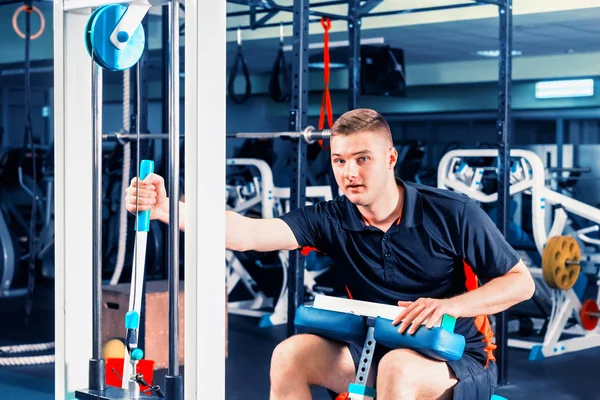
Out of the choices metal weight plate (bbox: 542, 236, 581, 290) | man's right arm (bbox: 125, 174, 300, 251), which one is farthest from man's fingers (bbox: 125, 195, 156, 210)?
metal weight plate (bbox: 542, 236, 581, 290)

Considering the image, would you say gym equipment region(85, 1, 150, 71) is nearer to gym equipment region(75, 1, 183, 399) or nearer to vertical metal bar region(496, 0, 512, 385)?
gym equipment region(75, 1, 183, 399)

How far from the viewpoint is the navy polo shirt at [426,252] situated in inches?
87.4

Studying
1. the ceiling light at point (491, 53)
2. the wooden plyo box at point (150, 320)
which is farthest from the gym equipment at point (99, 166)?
the ceiling light at point (491, 53)

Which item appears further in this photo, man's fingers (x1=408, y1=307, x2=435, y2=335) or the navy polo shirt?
the navy polo shirt

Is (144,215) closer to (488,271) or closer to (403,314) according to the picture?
(403,314)

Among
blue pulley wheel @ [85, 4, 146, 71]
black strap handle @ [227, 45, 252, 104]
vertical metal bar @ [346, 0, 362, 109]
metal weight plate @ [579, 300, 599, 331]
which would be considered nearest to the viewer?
blue pulley wheel @ [85, 4, 146, 71]

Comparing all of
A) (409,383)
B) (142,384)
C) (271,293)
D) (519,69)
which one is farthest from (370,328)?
(519,69)

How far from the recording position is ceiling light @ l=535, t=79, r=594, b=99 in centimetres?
955

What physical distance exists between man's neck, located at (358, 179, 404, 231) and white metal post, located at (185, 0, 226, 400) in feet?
2.89

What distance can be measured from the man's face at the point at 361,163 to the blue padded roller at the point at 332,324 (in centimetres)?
30

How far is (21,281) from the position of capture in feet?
24.6

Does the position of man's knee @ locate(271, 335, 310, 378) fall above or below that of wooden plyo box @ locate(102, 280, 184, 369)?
above

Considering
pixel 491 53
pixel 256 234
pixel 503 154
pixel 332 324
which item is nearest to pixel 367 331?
pixel 332 324

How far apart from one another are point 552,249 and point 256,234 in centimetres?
290
